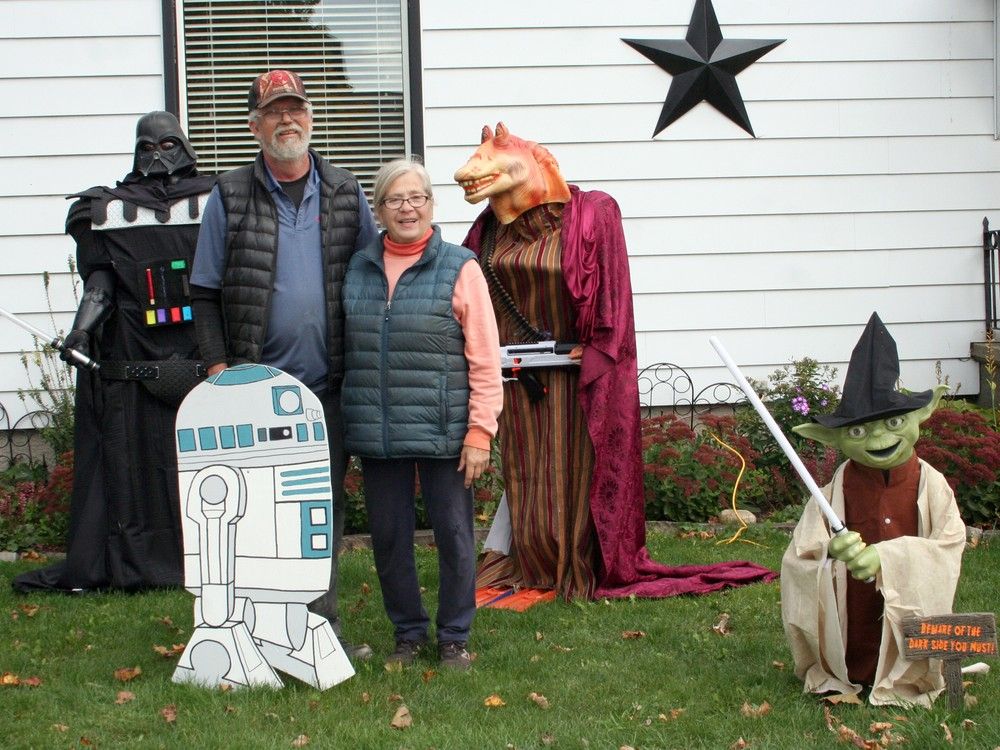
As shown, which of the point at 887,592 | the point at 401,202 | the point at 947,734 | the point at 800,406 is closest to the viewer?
the point at 947,734

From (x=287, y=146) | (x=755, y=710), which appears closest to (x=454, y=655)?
(x=755, y=710)

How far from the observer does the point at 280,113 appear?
4574mm

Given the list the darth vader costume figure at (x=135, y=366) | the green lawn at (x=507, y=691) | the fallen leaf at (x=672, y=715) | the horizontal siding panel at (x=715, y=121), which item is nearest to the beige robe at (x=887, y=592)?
the green lawn at (x=507, y=691)

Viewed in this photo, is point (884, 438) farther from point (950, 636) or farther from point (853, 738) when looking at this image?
point (853, 738)

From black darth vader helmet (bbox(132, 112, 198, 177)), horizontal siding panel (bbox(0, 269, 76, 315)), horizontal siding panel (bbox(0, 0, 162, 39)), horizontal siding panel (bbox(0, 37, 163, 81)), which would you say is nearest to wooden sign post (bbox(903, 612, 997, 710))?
black darth vader helmet (bbox(132, 112, 198, 177))

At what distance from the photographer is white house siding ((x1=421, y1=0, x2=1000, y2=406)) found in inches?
308

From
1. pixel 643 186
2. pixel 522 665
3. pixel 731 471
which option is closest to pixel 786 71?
pixel 643 186

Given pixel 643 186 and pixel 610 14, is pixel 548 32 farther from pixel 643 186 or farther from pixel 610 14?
pixel 643 186

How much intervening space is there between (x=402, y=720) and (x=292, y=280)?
5.20 feet

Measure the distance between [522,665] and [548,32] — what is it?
14.6 feet

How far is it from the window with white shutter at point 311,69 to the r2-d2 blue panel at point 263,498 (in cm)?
390

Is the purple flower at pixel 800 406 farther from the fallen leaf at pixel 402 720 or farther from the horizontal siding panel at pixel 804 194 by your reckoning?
the fallen leaf at pixel 402 720

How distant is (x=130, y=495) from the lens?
19.4 feet

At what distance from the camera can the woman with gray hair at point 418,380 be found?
4.44 meters
